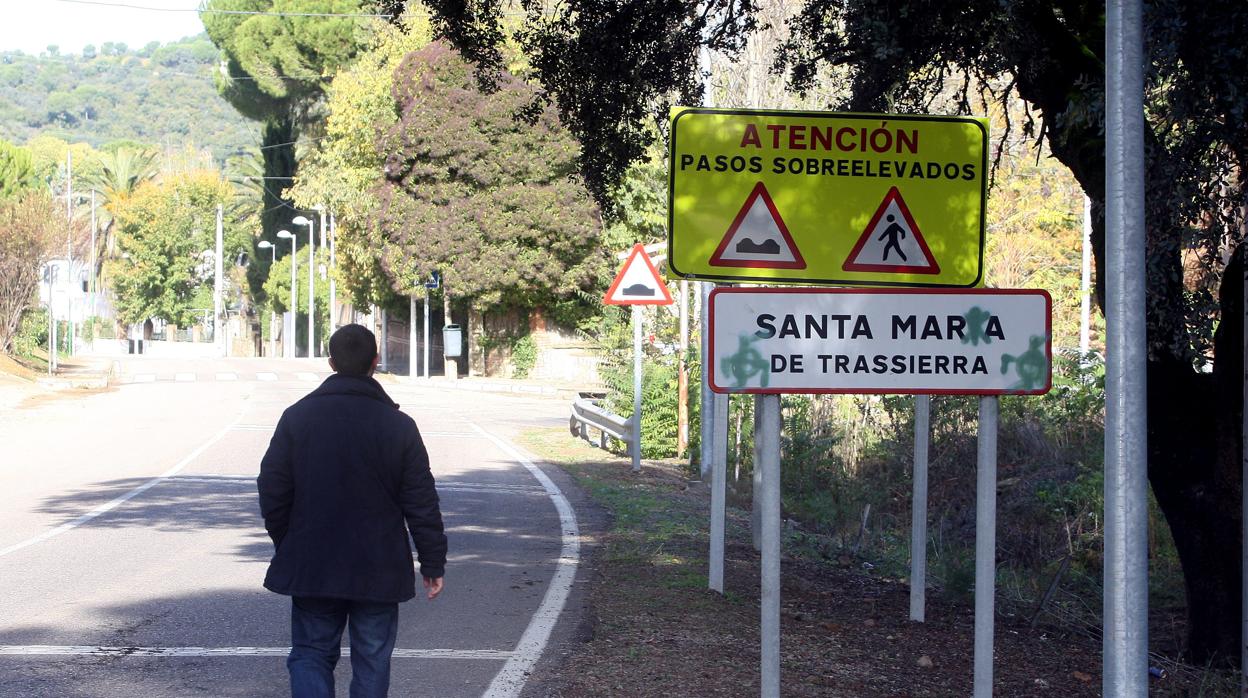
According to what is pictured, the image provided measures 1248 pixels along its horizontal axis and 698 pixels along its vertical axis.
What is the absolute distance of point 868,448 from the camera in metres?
15.2

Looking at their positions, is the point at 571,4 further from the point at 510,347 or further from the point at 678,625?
the point at 510,347

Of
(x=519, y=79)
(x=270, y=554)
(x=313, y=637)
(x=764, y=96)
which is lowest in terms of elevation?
(x=270, y=554)

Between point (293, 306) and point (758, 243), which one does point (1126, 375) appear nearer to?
point (758, 243)

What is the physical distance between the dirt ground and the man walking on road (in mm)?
1538

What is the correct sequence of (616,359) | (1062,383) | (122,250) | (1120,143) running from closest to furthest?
(1120,143), (1062,383), (616,359), (122,250)

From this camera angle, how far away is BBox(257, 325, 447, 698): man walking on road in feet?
14.9

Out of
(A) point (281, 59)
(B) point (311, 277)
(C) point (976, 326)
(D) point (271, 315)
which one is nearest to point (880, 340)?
(C) point (976, 326)

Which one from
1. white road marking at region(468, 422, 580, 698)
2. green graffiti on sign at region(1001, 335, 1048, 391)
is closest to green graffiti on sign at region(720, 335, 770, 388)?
green graffiti on sign at region(1001, 335, 1048, 391)

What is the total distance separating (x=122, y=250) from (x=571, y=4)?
89.5 meters

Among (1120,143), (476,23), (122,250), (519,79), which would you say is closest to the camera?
(1120,143)

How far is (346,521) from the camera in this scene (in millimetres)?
4559

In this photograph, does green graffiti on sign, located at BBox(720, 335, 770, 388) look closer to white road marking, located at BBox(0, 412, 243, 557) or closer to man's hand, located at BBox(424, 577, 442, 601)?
man's hand, located at BBox(424, 577, 442, 601)

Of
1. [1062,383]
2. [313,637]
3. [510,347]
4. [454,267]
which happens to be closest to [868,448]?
[1062,383]

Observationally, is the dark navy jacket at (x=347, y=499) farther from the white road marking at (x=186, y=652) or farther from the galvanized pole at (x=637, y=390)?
the galvanized pole at (x=637, y=390)
